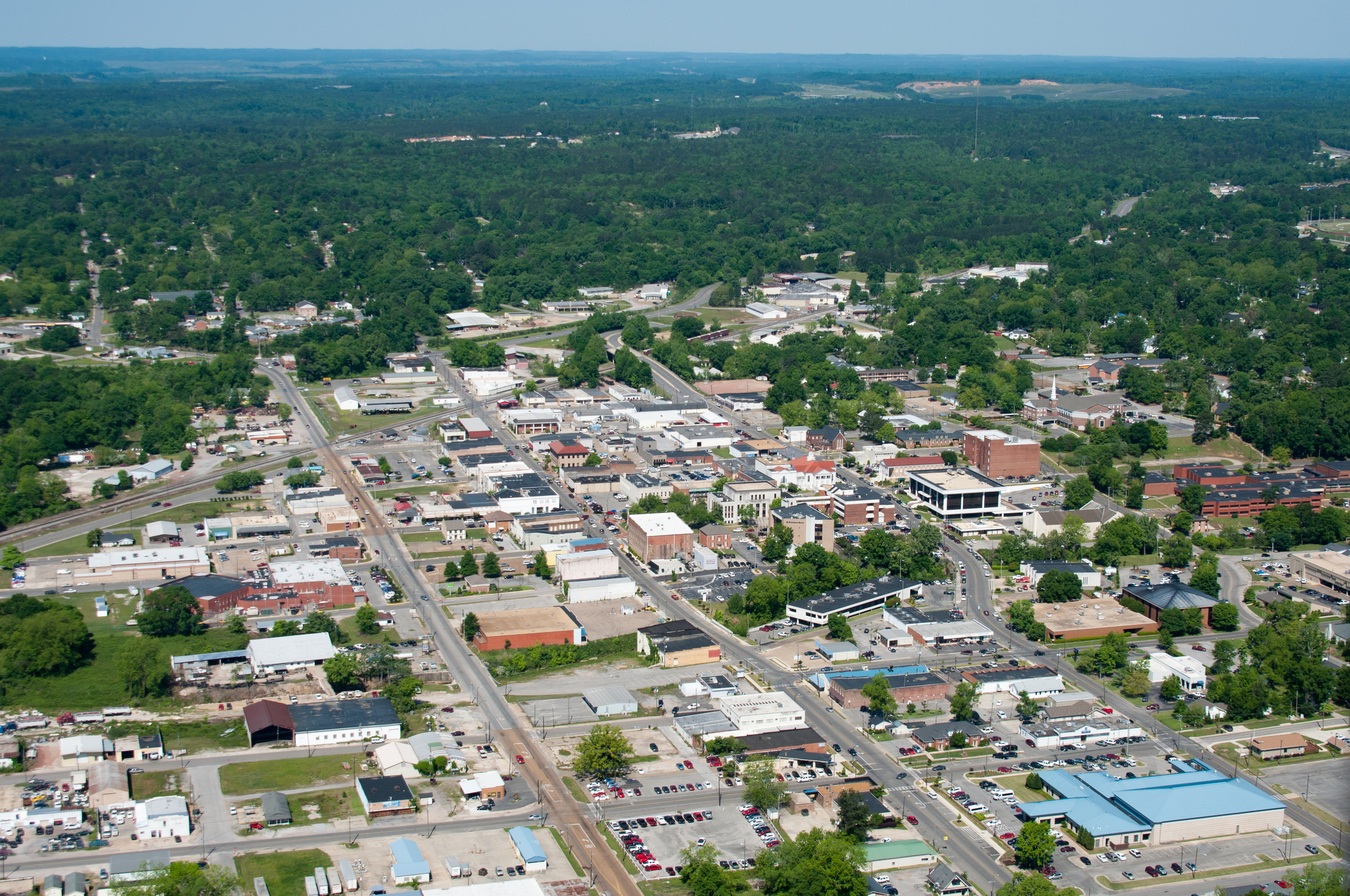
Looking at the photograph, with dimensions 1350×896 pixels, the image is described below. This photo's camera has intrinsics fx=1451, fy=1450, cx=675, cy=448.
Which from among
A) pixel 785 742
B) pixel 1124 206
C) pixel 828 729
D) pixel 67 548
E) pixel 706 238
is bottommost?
pixel 67 548

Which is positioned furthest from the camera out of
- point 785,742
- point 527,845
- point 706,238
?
point 706,238

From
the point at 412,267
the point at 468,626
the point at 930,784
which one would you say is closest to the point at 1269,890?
the point at 930,784

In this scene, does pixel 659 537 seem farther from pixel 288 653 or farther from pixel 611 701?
pixel 288 653

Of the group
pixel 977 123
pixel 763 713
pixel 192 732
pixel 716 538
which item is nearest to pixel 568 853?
pixel 763 713

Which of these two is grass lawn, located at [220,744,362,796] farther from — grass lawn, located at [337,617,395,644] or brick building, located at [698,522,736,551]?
brick building, located at [698,522,736,551]

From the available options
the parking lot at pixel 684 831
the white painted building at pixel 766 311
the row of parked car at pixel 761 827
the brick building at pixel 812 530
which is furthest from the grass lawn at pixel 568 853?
the white painted building at pixel 766 311

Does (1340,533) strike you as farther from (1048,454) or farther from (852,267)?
(852,267)

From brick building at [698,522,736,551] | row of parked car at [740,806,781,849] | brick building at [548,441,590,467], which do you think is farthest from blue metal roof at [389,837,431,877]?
brick building at [548,441,590,467]
